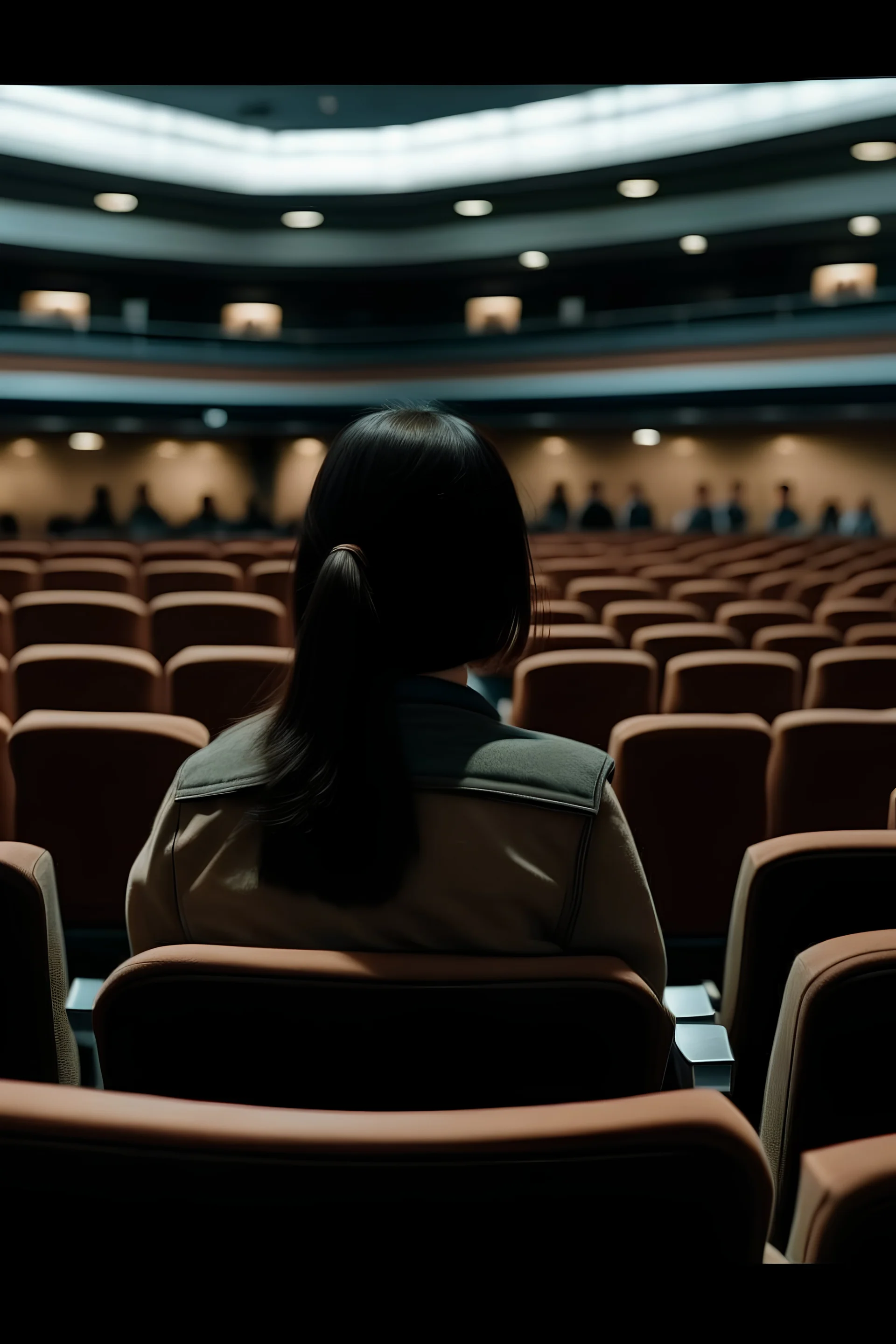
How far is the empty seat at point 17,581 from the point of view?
6.29 meters

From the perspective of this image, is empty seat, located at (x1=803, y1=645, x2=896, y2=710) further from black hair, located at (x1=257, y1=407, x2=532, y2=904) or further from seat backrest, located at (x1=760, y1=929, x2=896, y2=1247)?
seat backrest, located at (x1=760, y1=929, x2=896, y2=1247)

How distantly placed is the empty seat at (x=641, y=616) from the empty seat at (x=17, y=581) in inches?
130

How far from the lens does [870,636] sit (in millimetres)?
4414

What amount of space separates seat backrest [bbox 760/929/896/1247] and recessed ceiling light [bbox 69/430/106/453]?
67.3ft

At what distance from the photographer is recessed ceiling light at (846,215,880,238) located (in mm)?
16391

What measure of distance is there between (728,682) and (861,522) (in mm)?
16629

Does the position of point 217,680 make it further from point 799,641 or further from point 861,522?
point 861,522

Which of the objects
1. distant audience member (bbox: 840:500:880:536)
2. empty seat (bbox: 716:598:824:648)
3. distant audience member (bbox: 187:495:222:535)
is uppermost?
distant audience member (bbox: 187:495:222:535)

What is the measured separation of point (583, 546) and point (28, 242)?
11574 millimetres

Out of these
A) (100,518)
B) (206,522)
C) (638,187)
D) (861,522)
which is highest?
(638,187)

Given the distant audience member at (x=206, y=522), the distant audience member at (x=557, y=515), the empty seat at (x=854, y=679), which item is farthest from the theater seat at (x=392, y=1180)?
the distant audience member at (x=206, y=522)

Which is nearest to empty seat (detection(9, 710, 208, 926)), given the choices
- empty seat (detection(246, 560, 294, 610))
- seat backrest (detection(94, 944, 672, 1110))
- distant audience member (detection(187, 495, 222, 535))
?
seat backrest (detection(94, 944, 672, 1110))

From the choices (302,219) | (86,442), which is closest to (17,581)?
(302,219)

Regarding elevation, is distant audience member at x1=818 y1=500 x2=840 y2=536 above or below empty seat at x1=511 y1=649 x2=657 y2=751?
above
